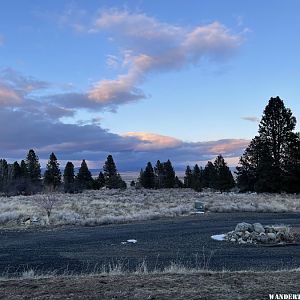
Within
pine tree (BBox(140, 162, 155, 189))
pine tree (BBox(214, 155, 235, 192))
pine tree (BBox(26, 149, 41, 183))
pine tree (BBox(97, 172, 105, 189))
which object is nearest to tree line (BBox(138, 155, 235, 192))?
pine tree (BBox(140, 162, 155, 189))

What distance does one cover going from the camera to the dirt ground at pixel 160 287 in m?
6.38

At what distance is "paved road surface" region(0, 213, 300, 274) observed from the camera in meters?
11.6

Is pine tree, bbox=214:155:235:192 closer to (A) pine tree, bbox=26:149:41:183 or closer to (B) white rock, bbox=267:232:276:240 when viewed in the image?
(A) pine tree, bbox=26:149:41:183

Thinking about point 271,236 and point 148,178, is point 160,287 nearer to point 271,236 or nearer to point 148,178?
point 271,236

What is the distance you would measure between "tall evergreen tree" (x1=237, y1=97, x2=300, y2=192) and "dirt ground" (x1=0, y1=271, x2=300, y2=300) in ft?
136

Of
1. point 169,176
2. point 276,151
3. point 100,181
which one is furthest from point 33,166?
point 276,151

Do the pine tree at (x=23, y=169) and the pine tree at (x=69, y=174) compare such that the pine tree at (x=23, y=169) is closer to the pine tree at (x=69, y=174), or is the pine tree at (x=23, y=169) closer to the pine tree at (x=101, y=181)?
the pine tree at (x=69, y=174)

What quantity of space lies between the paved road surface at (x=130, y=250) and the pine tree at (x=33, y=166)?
69.5m

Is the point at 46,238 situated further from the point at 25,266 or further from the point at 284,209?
the point at 284,209

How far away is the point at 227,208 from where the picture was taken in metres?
32.7

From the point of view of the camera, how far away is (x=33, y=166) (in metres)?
89.8

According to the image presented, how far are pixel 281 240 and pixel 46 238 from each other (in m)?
9.57

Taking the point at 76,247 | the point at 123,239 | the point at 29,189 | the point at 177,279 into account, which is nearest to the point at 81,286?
the point at 177,279

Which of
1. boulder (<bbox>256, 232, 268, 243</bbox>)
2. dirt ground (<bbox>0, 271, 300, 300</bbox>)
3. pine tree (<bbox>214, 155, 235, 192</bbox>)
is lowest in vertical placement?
boulder (<bbox>256, 232, 268, 243</bbox>)
